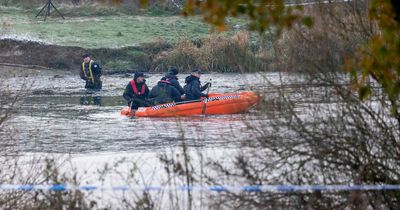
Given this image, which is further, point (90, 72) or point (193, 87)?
point (90, 72)

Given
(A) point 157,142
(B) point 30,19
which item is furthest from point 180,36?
(A) point 157,142

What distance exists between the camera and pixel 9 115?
8.76 m

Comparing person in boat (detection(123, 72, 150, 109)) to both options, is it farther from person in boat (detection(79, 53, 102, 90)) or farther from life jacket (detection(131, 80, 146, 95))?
person in boat (detection(79, 53, 102, 90))

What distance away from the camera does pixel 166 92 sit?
2148 cm

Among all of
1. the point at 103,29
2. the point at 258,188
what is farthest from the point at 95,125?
the point at 103,29

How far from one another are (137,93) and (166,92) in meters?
0.97

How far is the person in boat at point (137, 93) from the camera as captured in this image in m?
21.7

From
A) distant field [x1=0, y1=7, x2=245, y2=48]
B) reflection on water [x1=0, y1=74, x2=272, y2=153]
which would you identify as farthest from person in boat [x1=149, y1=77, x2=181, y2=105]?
distant field [x1=0, y1=7, x2=245, y2=48]

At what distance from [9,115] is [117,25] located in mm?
33982

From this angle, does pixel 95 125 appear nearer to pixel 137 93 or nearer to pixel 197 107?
pixel 137 93

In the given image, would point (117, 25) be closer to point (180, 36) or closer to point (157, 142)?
point (180, 36)

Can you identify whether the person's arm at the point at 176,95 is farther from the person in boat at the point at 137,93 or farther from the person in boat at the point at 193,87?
the person in boat at the point at 137,93

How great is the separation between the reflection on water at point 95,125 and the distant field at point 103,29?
7.67m

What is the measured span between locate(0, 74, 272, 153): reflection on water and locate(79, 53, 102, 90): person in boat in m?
0.34
